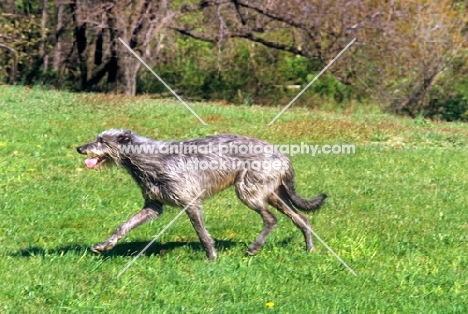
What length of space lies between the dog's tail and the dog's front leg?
1.38 meters

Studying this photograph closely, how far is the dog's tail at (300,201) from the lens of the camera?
7.80 m

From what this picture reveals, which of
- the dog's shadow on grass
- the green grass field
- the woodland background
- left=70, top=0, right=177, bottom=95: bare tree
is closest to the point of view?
the green grass field

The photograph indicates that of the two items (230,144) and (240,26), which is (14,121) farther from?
(240,26)

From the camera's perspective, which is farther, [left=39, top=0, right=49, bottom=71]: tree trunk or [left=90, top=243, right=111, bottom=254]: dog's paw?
[left=39, top=0, right=49, bottom=71]: tree trunk

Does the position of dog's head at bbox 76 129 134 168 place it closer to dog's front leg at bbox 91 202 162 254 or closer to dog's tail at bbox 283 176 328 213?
dog's front leg at bbox 91 202 162 254

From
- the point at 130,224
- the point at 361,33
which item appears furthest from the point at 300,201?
the point at 361,33

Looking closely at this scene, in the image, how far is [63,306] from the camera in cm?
588

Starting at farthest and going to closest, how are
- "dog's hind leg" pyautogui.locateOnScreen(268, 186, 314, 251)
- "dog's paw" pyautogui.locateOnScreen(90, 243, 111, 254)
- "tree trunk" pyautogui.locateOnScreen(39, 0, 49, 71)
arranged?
"tree trunk" pyautogui.locateOnScreen(39, 0, 49, 71), "dog's hind leg" pyautogui.locateOnScreen(268, 186, 314, 251), "dog's paw" pyautogui.locateOnScreen(90, 243, 111, 254)

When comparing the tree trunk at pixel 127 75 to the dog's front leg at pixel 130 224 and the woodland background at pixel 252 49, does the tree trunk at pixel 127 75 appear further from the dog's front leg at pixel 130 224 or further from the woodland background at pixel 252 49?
the dog's front leg at pixel 130 224

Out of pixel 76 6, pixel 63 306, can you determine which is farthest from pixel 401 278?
pixel 76 6

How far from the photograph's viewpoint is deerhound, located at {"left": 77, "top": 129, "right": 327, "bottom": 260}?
23.9 feet

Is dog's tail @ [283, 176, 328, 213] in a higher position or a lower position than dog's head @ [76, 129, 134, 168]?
lower

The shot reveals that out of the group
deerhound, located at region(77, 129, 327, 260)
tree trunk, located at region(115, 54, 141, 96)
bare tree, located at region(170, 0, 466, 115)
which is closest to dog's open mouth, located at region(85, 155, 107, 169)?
deerhound, located at region(77, 129, 327, 260)

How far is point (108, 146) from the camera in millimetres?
7344
